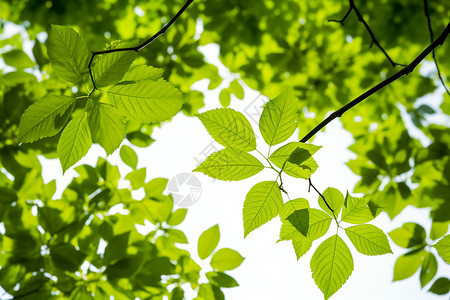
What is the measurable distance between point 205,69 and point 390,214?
162cm

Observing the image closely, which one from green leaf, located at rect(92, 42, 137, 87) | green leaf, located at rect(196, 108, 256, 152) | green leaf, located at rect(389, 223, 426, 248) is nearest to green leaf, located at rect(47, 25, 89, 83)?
green leaf, located at rect(92, 42, 137, 87)

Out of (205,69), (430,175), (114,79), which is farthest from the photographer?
(205,69)

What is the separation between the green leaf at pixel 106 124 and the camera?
0.79m

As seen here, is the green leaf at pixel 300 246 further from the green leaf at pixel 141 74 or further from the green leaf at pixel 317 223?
the green leaf at pixel 141 74

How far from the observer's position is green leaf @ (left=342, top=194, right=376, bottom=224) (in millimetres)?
874

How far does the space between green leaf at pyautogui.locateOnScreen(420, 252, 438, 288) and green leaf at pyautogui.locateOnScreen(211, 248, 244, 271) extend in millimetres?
970

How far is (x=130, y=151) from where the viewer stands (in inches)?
71.9

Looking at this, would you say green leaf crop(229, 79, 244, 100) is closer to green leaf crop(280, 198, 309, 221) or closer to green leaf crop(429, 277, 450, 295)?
green leaf crop(429, 277, 450, 295)

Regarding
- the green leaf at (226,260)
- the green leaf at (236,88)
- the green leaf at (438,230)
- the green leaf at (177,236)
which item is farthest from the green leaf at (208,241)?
the green leaf at (236,88)

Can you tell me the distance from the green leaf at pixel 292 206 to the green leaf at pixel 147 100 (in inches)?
14.5

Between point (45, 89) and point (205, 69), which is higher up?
point (205, 69)

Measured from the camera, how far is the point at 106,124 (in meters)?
0.79

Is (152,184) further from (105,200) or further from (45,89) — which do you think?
(45,89)

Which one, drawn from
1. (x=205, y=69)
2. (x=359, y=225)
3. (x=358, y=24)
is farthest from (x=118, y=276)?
(x=358, y=24)
